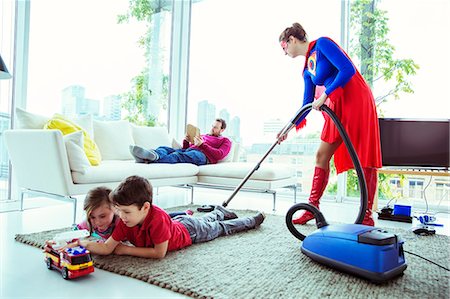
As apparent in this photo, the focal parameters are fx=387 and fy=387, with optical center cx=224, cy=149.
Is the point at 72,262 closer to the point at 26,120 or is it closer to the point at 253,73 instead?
the point at 26,120

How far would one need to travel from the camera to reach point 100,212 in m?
1.95

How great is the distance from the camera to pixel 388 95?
428 cm

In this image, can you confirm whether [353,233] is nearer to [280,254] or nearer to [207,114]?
[280,254]

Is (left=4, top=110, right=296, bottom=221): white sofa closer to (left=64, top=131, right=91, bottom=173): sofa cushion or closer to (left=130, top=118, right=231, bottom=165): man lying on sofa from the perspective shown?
(left=64, top=131, right=91, bottom=173): sofa cushion

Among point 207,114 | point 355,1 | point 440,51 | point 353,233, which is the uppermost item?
point 355,1

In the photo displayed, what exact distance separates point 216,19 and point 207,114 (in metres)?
1.35

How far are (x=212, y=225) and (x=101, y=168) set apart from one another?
1.11 metres

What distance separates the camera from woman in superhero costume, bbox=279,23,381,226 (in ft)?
8.07

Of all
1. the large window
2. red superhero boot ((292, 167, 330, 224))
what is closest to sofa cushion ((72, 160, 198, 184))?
red superhero boot ((292, 167, 330, 224))

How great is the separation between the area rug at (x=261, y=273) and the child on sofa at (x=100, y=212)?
0.16m

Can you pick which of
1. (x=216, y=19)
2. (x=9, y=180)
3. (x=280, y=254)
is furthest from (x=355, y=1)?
(x=9, y=180)

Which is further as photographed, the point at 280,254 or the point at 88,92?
the point at 88,92

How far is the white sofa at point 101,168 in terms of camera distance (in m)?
2.73

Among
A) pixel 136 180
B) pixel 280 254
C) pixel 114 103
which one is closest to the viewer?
pixel 136 180
